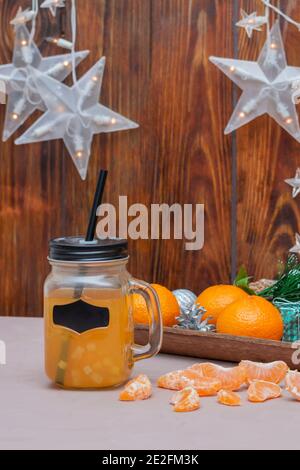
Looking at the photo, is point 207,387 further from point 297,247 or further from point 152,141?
point 152,141

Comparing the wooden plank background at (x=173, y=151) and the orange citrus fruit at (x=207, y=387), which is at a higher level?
the wooden plank background at (x=173, y=151)

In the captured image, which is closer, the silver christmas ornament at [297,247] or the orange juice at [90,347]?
the orange juice at [90,347]

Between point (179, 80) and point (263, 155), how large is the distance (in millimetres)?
240

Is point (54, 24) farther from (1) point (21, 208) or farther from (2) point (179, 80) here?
(1) point (21, 208)

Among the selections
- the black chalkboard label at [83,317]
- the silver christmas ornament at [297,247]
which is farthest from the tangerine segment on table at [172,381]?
the silver christmas ornament at [297,247]

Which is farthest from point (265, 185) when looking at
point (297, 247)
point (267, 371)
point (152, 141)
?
point (267, 371)

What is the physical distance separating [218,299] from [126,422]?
45cm

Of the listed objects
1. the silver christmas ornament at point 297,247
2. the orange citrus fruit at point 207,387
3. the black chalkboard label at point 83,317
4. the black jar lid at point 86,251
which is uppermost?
the black jar lid at point 86,251

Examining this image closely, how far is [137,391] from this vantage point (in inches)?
40.6

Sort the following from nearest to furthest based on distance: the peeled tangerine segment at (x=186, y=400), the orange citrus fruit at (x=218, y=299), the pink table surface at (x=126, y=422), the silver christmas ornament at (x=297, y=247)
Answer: the pink table surface at (x=126, y=422) < the peeled tangerine segment at (x=186, y=400) < the orange citrus fruit at (x=218, y=299) < the silver christmas ornament at (x=297, y=247)

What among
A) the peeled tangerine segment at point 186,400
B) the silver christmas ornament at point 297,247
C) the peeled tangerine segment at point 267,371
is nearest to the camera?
the peeled tangerine segment at point 186,400

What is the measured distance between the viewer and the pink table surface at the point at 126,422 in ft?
2.84

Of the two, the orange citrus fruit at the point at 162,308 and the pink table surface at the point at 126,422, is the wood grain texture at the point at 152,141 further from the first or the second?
the pink table surface at the point at 126,422

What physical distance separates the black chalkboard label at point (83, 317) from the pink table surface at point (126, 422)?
0.09 meters
